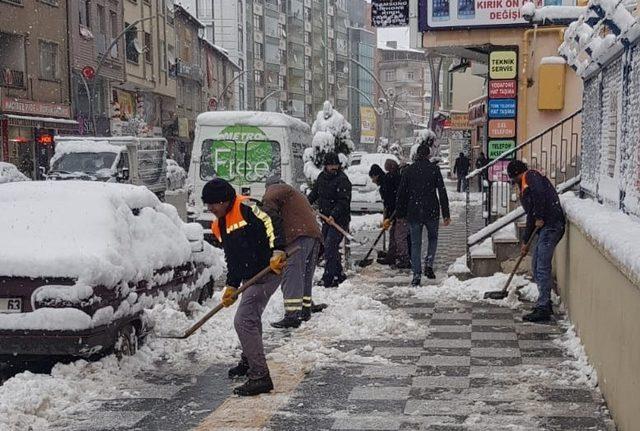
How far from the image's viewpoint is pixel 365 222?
21438mm

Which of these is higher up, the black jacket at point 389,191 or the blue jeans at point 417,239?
the black jacket at point 389,191

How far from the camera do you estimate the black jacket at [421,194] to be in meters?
→ 11.6

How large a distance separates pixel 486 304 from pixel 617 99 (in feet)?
12.4

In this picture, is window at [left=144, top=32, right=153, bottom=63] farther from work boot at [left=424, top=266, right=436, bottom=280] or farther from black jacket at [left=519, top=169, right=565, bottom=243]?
black jacket at [left=519, top=169, right=565, bottom=243]

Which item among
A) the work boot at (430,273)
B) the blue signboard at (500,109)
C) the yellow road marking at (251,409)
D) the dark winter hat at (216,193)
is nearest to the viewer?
the yellow road marking at (251,409)

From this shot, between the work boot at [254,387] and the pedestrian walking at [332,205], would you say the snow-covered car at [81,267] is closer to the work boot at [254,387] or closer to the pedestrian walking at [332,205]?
the work boot at [254,387]

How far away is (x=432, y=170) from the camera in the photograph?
11820 millimetres

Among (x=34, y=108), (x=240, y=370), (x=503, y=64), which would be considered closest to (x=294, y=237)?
(x=240, y=370)

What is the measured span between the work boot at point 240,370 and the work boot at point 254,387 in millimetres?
462

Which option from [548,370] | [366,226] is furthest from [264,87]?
[548,370]

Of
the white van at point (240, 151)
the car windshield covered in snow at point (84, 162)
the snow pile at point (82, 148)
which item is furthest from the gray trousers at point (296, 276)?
the snow pile at point (82, 148)

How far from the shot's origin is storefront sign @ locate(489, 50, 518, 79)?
18281mm

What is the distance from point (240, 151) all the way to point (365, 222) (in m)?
5.62

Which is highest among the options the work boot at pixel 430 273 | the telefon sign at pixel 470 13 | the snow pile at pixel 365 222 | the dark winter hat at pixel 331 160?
the telefon sign at pixel 470 13
